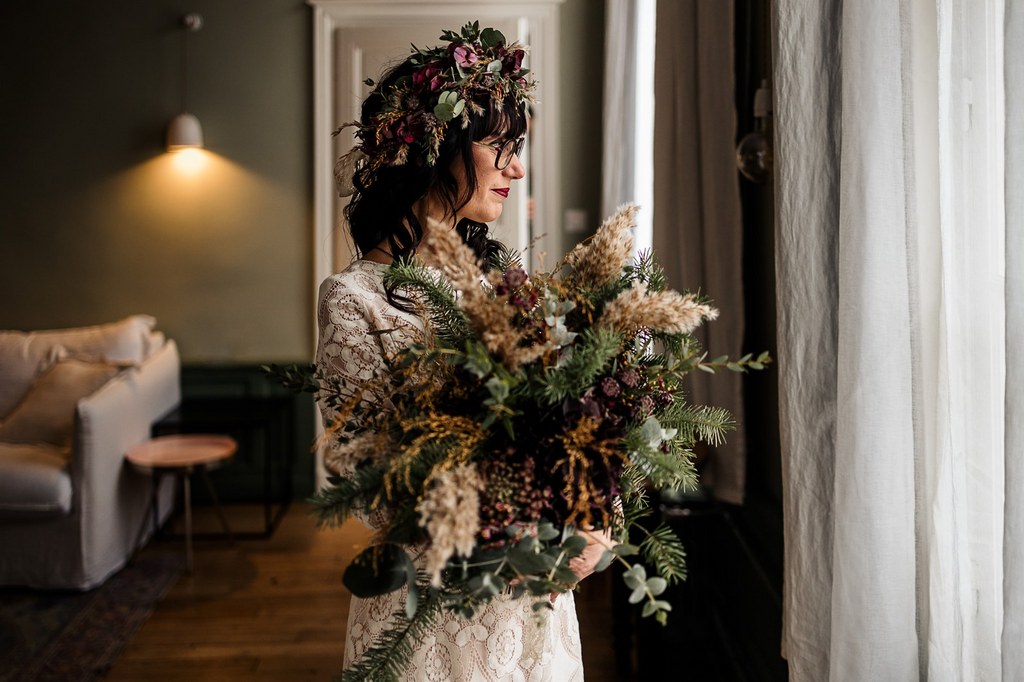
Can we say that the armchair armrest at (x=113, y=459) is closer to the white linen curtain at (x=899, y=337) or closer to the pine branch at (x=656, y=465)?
the white linen curtain at (x=899, y=337)

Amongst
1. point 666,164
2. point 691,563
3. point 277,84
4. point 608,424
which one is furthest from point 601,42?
point 608,424

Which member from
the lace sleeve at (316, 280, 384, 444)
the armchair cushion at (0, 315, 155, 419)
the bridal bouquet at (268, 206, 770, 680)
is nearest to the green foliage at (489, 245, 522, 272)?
the bridal bouquet at (268, 206, 770, 680)

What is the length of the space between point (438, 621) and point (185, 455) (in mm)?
2826

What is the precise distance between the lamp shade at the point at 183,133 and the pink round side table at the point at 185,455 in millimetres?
1507

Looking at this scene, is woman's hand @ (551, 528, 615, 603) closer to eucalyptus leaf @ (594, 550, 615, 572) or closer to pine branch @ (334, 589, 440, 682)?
eucalyptus leaf @ (594, 550, 615, 572)

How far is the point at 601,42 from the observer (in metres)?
4.59

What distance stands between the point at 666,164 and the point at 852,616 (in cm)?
167

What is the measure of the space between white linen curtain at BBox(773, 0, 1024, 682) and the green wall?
3.28 meters

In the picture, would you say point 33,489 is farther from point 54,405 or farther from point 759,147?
point 759,147

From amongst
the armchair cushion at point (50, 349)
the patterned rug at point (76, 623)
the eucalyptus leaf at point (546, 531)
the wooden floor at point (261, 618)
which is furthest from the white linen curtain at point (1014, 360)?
the armchair cushion at point (50, 349)

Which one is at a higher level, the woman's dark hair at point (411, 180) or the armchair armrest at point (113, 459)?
the woman's dark hair at point (411, 180)

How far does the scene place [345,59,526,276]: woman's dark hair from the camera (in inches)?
52.5

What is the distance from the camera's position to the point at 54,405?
12.4ft

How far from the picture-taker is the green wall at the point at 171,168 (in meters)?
4.55
